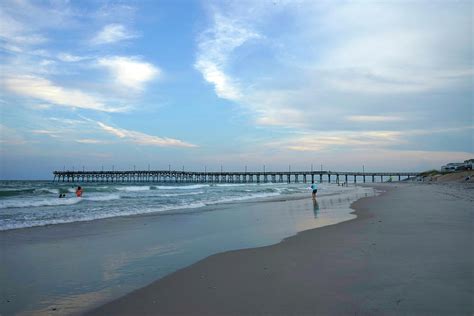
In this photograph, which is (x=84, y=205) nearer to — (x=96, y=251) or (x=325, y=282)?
(x=96, y=251)

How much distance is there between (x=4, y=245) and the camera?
8266mm

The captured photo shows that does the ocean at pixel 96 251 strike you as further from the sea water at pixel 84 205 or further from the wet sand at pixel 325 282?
the wet sand at pixel 325 282

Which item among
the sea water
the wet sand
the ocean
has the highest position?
the wet sand

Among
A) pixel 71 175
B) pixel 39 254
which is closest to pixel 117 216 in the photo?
pixel 39 254

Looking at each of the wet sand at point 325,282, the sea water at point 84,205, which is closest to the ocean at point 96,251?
the sea water at point 84,205

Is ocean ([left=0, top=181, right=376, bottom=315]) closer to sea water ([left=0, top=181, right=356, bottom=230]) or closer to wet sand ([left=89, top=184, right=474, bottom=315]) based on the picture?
sea water ([left=0, top=181, right=356, bottom=230])

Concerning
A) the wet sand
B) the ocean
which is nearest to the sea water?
the ocean

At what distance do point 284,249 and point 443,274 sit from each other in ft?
10.2

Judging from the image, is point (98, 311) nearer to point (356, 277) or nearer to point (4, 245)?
point (356, 277)

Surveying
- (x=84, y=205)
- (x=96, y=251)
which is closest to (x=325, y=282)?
(x=96, y=251)

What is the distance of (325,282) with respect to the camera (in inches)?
189

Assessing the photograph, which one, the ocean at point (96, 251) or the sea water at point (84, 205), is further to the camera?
the sea water at point (84, 205)

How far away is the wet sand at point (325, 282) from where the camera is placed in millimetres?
3900

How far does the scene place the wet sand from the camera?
3.90 m
